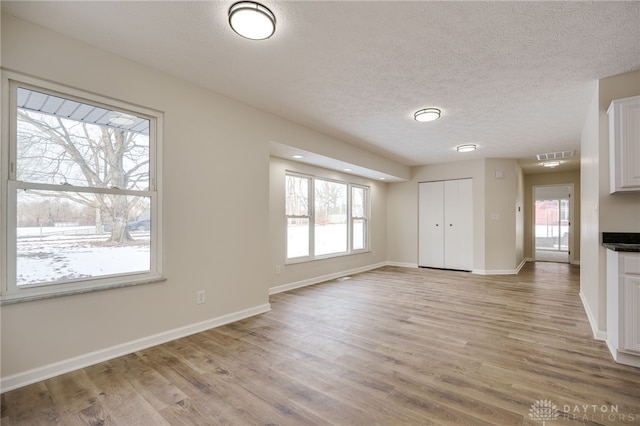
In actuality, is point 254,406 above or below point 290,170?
below

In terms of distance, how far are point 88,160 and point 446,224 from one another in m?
6.68

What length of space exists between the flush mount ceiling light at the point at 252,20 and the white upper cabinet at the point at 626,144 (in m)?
2.89

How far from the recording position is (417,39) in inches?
88.1

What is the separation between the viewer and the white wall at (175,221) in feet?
6.96

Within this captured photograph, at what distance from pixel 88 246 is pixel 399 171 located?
601 centimetres

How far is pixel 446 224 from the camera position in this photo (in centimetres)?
695

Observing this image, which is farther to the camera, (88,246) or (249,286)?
(249,286)

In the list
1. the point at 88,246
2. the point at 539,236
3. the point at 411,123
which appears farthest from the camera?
the point at 539,236

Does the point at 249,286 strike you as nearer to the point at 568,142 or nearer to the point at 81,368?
the point at 81,368

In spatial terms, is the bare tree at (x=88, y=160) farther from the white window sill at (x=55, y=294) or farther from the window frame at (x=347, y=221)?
the window frame at (x=347, y=221)

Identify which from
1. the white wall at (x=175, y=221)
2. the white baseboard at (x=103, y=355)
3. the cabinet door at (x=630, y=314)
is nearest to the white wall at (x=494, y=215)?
the cabinet door at (x=630, y=314)

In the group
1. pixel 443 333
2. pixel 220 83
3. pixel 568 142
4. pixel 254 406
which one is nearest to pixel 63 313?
pixel 254 406

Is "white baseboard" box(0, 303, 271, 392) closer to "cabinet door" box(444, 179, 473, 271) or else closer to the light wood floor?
the light wood floor
